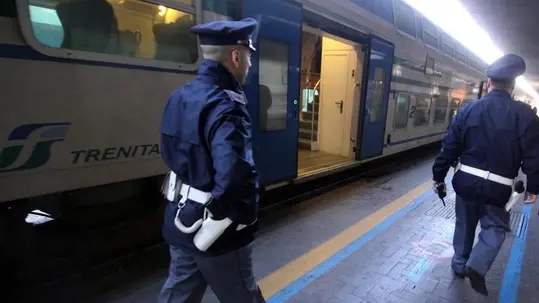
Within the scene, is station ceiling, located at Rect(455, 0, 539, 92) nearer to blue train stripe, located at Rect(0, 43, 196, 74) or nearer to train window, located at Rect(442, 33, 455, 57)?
train window, located at Rect(442, 33, 455, 57)

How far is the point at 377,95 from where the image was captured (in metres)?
5.90

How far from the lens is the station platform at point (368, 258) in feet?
8.32

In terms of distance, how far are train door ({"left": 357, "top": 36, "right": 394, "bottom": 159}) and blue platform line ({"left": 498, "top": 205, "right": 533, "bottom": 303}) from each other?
252cm

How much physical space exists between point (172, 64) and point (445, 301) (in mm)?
2858

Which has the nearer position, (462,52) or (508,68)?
(508,68)

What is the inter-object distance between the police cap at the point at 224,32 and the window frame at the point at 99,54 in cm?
115

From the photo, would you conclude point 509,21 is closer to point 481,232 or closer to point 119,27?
point 481,232

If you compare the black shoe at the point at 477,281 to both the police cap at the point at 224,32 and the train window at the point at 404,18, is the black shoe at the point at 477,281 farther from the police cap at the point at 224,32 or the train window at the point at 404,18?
the train window at the point at 404,18

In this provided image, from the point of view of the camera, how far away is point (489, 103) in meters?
2.45

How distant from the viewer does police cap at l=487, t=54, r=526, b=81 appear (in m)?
2.45

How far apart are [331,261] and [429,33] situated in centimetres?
701

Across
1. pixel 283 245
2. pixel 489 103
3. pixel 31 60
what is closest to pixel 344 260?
pixel 283 245

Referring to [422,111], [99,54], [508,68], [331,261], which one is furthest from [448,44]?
[99,54]

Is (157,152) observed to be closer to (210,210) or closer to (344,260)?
(210,210)
